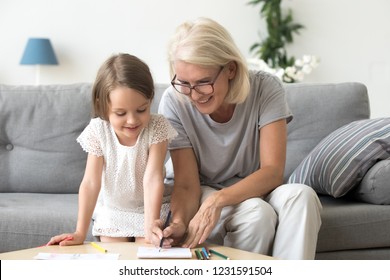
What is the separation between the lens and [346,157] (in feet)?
7.70

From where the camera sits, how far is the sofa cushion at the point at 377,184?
227 cm

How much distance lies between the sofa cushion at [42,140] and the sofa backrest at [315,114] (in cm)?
87

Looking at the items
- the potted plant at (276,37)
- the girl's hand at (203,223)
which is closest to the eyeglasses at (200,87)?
the girl's hand at (203,223)

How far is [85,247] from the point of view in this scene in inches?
66.7

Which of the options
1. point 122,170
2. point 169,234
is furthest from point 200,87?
point 169,234

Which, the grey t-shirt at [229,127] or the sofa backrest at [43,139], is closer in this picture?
the grey t-shirt at [229,127]

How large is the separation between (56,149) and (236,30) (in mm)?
2641

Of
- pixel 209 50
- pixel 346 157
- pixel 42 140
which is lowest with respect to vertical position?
pixel 42 140

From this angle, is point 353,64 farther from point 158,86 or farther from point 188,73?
point 188,73

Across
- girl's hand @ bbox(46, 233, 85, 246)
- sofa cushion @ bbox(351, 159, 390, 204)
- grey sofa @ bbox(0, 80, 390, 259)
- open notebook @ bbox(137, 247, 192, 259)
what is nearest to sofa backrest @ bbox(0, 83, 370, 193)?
grey sofa @ bbox(0, 80, 390, 259)

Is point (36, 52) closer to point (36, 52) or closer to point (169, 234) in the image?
point (36, 52)

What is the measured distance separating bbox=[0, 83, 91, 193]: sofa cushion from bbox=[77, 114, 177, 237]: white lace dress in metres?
0.70

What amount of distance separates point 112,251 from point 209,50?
2.19ft

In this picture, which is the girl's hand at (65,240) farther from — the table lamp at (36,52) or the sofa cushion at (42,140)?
the table lamp at (36,52)
